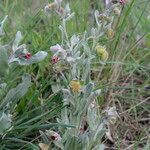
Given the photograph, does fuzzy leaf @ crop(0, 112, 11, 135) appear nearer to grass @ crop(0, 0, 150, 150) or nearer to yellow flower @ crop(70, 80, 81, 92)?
grass @ crop(0, 0, 150, 150)

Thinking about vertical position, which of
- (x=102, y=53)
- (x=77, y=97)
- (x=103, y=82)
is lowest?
(x=103, y=82)

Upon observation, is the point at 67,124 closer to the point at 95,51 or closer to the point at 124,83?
the point at 95,51

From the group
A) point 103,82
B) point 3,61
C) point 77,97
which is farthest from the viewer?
point 103,82

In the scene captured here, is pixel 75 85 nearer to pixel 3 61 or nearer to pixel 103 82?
pixel 3 61

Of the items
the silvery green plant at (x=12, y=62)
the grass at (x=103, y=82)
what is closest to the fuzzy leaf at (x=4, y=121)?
the silvery green plant at (x=12, y=62)

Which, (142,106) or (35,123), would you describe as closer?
(35,123)

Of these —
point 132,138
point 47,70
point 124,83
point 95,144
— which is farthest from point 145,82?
point 95,144

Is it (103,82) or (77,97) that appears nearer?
(77,97)

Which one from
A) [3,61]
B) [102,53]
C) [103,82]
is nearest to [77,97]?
[102,53]

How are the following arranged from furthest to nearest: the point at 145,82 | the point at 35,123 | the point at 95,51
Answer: the point at 145,82, the point at 35,123, the point at 95,51
